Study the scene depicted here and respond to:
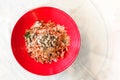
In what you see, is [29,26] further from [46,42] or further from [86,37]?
[86,37]

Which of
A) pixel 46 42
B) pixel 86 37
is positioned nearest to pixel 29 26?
Result: pixel 46 42

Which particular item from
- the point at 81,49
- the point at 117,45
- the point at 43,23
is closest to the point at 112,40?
the point at 117,45

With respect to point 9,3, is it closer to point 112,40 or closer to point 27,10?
point 27,10

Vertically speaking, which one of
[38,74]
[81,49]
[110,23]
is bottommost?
[38,74]
